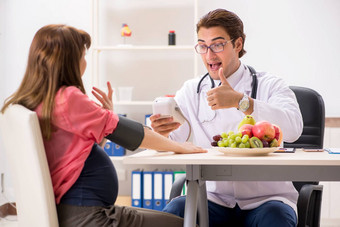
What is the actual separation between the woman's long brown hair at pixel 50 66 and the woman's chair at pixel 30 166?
7cm

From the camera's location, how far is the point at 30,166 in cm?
145

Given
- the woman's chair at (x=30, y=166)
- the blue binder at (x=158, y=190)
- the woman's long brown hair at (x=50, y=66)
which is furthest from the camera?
the blue binder at (x=158, y=190)

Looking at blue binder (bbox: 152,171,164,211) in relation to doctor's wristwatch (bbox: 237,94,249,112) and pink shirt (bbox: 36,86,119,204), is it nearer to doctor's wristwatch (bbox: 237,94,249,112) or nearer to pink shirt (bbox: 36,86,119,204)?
doctor's wristwatch (bbox: 237,94,249,112)

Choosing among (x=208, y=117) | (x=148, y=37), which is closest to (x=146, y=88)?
(x=148, y=37)

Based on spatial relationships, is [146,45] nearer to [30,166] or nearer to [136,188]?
[136,188]

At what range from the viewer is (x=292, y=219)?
1854 mm

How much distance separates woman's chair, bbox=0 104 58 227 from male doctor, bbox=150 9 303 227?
63 cm

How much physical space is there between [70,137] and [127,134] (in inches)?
7.6

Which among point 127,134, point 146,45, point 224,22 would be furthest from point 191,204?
point 146,45

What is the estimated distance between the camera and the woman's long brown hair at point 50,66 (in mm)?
1561

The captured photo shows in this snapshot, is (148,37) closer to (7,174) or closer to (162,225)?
(7,174)

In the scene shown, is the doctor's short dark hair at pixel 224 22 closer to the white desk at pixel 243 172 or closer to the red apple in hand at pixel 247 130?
the red apple in hand at pixel 247 130

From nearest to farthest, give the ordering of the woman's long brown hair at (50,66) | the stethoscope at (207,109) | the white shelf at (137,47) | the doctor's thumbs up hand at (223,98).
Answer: the woman's long brown hair at (50,66) < the doctor's thumbs up hand at (223,98) < the stethoscope at (207,109) < the white shelf at (137,47)

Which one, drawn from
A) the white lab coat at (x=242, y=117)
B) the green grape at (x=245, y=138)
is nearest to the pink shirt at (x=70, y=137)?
the green grape at (x=245, y=138)
